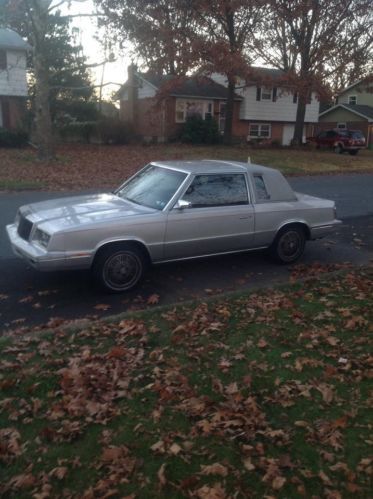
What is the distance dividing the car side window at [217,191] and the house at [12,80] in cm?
2597

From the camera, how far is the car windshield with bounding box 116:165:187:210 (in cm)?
698

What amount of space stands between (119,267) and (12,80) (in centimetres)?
2832

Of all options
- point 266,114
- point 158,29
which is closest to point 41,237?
point 158,29

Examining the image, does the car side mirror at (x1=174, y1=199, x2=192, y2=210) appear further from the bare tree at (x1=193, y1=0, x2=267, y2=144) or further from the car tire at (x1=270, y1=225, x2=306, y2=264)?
the bare tree at (x1=193, y1=0, x2=267, y2=144)

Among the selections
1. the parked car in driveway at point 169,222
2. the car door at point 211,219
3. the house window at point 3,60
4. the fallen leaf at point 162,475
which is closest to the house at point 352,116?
the house window at point 3,60

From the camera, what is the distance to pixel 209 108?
38.7m

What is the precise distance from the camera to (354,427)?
3721mm

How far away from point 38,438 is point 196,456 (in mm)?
1118

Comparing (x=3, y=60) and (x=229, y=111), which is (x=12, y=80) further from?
(x=229, y=111)

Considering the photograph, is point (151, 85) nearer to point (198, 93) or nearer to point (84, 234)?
point (198, 93)

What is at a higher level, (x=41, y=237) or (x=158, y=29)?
(x=158, y=29)

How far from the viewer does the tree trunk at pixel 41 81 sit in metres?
19.2

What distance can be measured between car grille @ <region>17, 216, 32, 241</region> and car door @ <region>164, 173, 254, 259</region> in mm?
1733

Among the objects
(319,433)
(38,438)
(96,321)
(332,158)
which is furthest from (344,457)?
(332,158)
